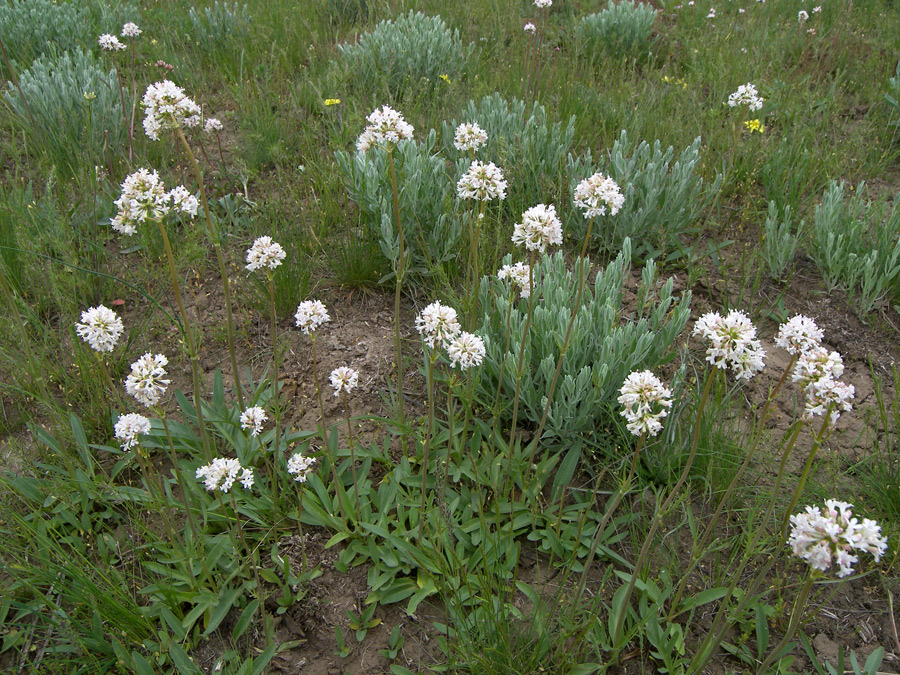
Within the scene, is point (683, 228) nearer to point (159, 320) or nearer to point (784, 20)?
point (159, 320)

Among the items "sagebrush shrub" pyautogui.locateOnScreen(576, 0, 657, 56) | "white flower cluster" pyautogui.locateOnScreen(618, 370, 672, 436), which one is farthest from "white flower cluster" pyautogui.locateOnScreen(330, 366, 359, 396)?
"sagebrush shrub" pyautogui.locateOnScreen(576, 0, 657, 56)

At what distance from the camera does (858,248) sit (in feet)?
13.0

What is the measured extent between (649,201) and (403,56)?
2776 millimetres

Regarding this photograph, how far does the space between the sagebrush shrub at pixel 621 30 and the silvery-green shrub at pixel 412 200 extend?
321 centimetres

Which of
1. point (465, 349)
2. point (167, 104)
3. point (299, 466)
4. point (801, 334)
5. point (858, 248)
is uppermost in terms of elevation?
point (167, 104)

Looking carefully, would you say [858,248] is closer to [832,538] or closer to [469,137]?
[469,137]

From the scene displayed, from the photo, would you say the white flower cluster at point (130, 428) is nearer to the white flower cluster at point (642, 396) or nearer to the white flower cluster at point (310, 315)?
the white flower cluster at point (310, 315)

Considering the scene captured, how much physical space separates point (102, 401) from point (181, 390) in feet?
1.32

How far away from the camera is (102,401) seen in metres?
3.14

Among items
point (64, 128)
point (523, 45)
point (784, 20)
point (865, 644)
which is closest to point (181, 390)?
point (64, 128)

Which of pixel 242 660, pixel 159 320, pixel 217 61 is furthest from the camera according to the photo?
pixel 217 61

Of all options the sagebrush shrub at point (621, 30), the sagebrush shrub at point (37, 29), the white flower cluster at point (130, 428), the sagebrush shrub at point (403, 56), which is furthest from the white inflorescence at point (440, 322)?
the sagebrush shrub at point (37, 29)

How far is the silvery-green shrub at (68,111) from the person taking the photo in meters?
4.61

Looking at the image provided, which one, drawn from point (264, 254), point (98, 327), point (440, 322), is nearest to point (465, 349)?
point (440, 322)
